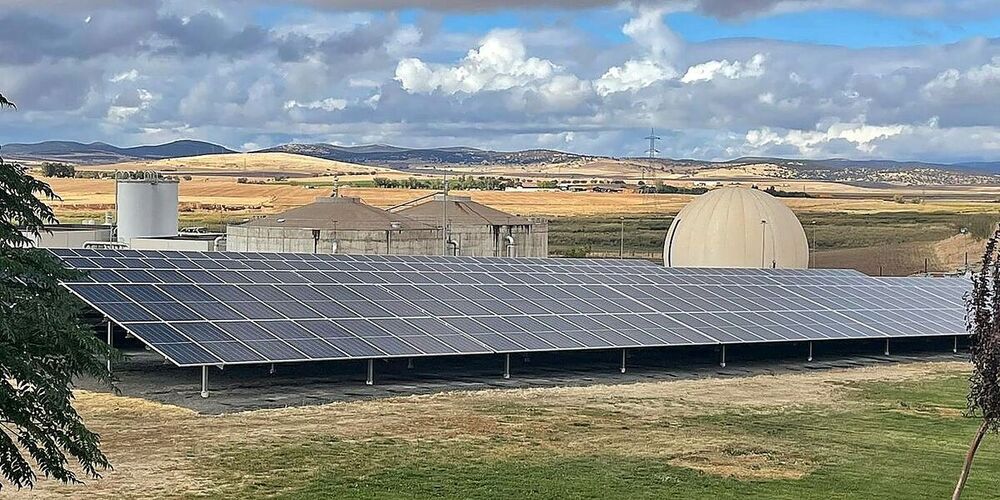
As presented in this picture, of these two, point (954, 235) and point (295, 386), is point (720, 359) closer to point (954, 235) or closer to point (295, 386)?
point (295, 386)

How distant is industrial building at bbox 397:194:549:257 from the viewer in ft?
234

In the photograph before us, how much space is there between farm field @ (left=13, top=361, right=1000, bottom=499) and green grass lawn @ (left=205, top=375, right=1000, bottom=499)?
0.15 ft

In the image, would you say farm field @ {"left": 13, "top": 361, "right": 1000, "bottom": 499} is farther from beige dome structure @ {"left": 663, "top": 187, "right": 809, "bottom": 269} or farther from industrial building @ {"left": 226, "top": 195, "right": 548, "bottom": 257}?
industrial building @ {"left": 226, "top": 195, "right": 548, "bottom": 257}

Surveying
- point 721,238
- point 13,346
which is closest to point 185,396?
point 13,346

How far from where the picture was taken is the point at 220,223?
126 metres

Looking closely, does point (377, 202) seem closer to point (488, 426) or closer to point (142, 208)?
point (142, 208)

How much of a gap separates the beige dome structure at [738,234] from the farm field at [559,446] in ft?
67.6

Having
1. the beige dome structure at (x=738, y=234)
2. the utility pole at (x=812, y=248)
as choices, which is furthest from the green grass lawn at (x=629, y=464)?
the utility pole at (x=812, y=248)

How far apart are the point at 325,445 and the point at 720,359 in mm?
21044

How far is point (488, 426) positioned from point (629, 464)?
521cm

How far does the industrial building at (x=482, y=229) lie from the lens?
71375 millimetres

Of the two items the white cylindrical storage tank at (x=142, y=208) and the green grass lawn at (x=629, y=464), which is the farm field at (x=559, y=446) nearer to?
the green grass lawn at (x=629, y=464)

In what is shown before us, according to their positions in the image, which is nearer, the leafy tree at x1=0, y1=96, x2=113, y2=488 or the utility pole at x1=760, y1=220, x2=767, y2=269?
the leafy tree at x1=0, y1=96, x2=113, y2=488

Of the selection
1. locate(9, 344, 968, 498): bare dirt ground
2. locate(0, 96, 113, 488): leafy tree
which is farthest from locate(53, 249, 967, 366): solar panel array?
locate(0, 96, 113, 488): leafy tree
